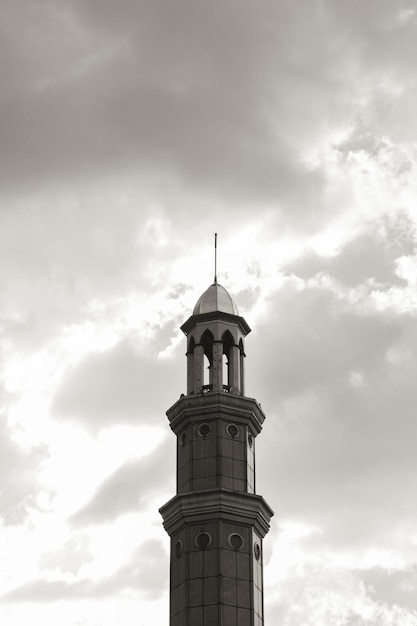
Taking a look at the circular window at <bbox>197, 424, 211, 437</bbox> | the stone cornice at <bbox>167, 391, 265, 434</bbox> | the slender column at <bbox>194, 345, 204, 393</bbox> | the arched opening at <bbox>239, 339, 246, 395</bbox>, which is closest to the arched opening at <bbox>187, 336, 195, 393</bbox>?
the slender column at <bbox>194, 345, 204, 393</bbox>

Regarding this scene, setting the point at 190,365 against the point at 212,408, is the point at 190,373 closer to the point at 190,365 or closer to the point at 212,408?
the point at 190,365

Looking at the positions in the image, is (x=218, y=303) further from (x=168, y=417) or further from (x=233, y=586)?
(x=233, y=586)

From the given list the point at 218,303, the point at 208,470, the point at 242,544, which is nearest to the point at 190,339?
the point at 218,303

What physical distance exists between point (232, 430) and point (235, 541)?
25.0 feet

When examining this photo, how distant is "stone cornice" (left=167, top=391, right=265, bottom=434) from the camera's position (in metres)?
75.9

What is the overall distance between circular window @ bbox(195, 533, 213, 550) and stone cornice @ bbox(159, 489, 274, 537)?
1.02 m

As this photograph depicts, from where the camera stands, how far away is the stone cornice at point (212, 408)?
75875mm

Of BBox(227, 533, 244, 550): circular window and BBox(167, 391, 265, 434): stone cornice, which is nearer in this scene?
BBox(227, 533, 244, 550): circular window

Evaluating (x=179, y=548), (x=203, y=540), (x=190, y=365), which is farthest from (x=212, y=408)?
(x=179, y=548)

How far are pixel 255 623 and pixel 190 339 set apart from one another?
2075cm

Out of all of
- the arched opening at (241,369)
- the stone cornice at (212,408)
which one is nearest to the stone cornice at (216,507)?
the stone cornice at (212,408)

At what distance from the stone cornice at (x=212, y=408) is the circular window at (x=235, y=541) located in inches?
316

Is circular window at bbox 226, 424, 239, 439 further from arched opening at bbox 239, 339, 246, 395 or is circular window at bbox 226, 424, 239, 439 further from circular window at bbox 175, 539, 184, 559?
circular window at bbox 175, 539, 184, 559

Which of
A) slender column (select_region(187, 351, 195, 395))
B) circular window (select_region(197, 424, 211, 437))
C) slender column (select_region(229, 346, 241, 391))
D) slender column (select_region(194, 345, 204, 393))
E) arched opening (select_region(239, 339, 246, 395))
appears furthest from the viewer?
arched opening (select_region(239, 339, 246, 395))
